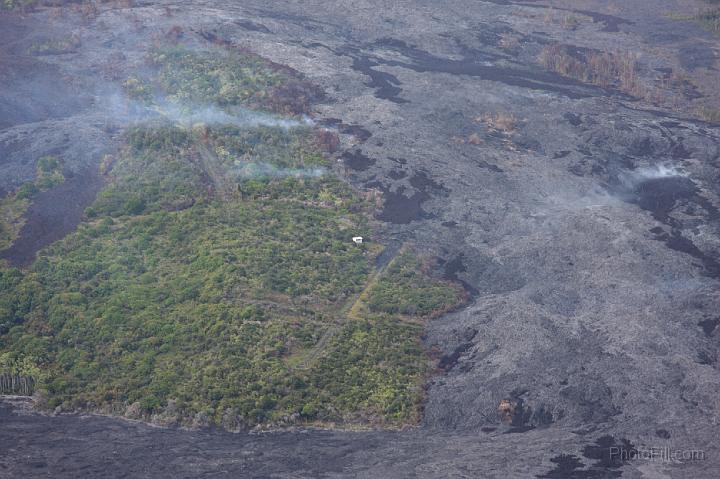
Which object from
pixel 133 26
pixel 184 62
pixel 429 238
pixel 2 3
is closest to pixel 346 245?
pixel 429 238

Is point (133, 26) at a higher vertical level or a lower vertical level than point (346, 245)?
higher

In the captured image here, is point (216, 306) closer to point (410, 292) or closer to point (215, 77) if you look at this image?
point (410, 292)

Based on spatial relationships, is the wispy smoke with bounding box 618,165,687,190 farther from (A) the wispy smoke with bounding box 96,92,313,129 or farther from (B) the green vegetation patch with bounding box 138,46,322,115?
(B) the green vegetation patch with bounding box 138,46,322,115

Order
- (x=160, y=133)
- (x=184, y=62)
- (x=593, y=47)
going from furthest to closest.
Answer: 1. (x=593, y=47)
2. (x=184, y=62)
3. (x=160, y=133)

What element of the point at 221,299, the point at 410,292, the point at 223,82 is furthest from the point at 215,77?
the point at 410,292

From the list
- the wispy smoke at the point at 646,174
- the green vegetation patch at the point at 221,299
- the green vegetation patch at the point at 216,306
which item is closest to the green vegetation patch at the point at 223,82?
the green vegetation patch at the point at 221,299

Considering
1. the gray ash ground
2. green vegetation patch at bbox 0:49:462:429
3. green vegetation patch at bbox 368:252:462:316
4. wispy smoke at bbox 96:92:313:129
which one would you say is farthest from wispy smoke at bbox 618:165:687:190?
wispy smoke at bbox 96:92:313:129

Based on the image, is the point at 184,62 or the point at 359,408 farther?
the point at 184,62

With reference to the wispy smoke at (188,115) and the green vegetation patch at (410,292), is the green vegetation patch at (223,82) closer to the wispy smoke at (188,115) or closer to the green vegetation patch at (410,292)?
the wispy smoke at (188,115)

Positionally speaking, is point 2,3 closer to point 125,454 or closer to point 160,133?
point 160,133
